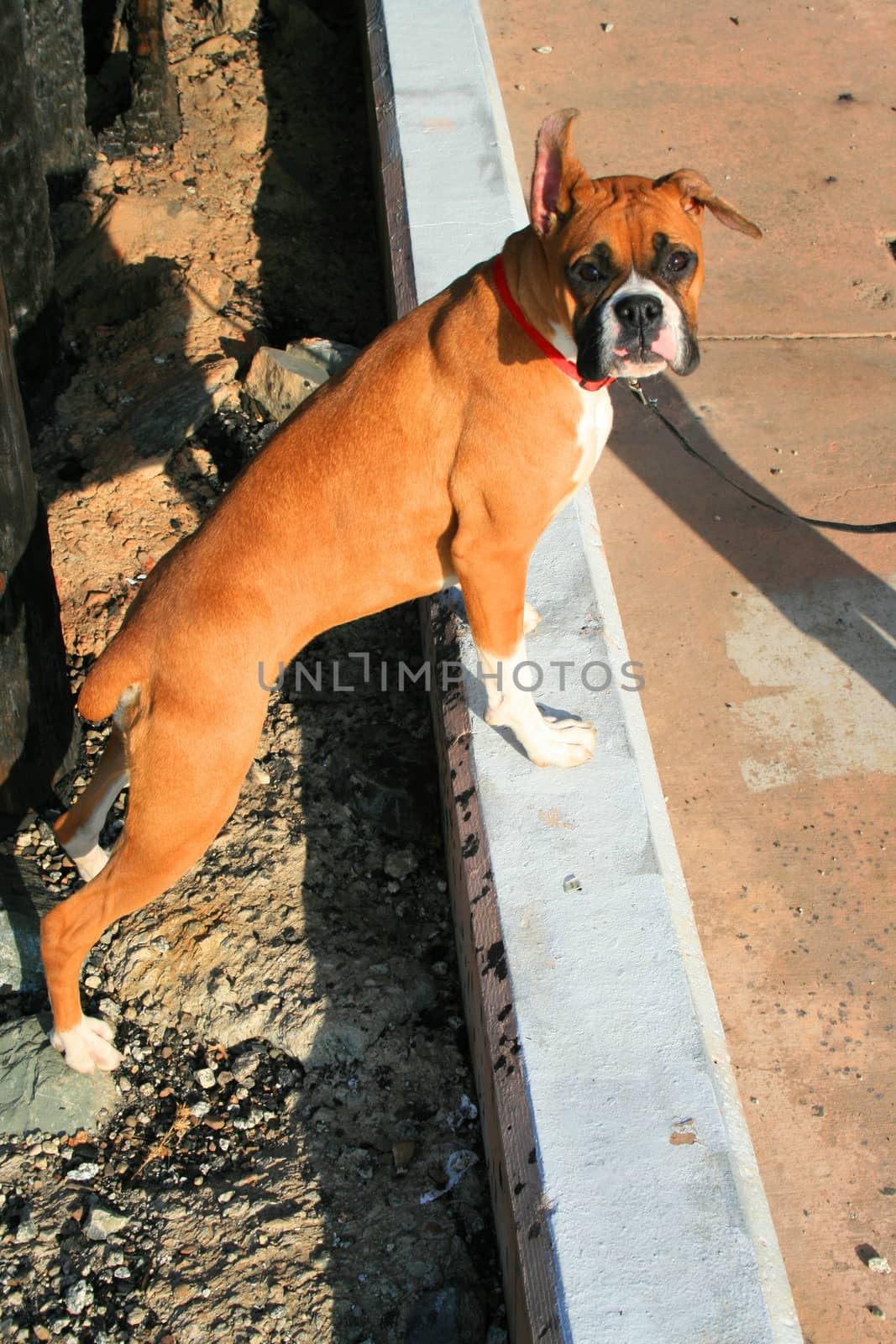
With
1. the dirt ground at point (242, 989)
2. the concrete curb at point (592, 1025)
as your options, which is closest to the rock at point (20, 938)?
the dirt ground at point (242, 989)

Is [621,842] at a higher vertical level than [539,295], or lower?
lower

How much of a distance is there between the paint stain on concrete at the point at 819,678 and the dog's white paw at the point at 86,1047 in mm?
2218

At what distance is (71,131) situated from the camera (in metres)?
6.18

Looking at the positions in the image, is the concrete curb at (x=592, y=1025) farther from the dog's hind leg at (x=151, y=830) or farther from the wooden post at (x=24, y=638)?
the wooden post at (x=24, y=638)

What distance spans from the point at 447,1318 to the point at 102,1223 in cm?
91

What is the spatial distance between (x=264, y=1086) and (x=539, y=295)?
2311mm

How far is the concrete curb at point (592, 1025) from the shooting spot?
2.65 m

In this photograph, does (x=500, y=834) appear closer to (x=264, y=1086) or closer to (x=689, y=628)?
(x=264, y=1086)

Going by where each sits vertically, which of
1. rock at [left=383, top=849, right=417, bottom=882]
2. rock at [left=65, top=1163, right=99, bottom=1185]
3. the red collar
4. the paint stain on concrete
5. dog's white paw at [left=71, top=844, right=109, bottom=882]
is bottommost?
rock at [left=65, top=1163, right=99, bottom=1185]

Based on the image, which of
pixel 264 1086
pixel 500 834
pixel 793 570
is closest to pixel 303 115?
pixel 793 570

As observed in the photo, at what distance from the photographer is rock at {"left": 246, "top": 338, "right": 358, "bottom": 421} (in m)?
5.05

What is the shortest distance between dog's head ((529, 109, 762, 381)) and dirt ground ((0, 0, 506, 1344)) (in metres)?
1.80

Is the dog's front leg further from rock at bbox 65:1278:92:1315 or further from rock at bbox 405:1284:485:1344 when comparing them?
rock at bbox 65:1278:92:1315

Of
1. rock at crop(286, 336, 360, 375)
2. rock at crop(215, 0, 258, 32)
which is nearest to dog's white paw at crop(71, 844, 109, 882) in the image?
rock at crop(286, 336, 360, 375)
